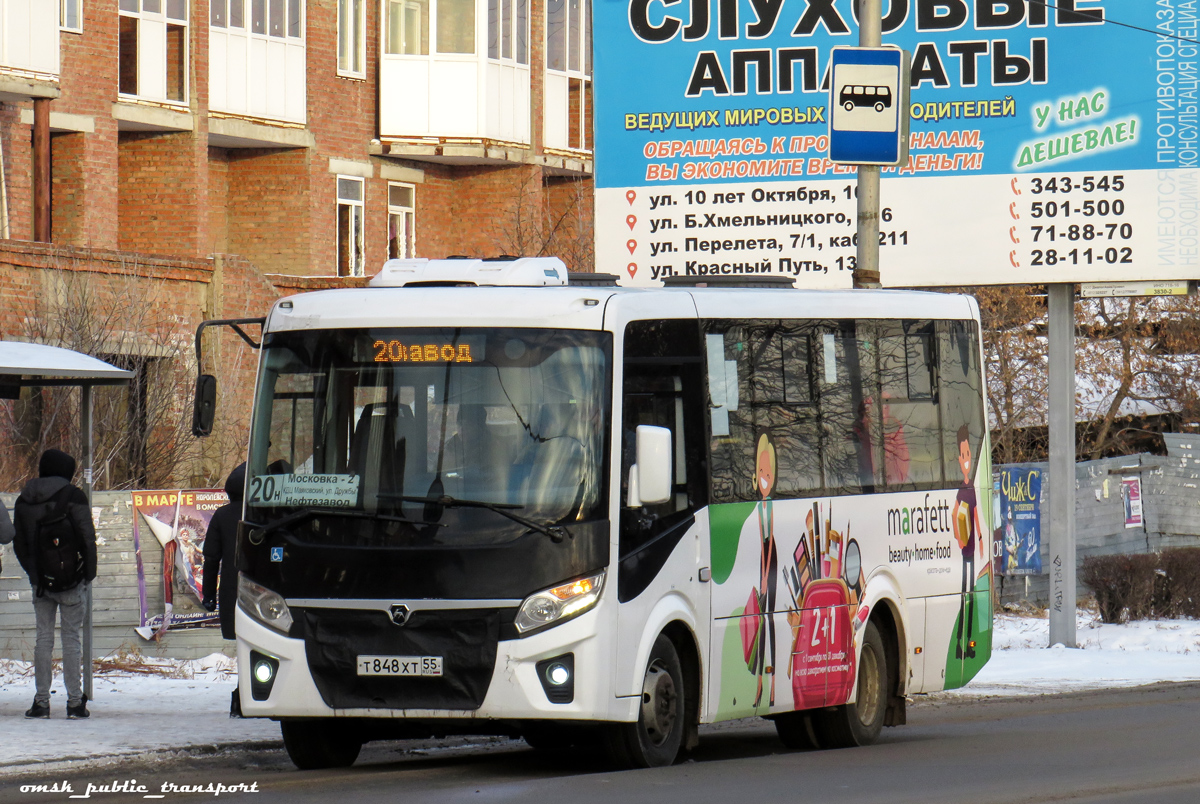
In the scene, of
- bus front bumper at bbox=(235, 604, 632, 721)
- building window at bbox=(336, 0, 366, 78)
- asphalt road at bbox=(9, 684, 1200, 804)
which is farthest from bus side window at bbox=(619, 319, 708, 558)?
building window at bbox=(336, 0, 366, 78)

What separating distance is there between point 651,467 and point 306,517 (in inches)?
75.1

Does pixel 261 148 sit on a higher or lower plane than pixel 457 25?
lower

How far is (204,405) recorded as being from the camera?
11.6 meters

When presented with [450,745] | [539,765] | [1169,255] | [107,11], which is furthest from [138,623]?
[107,11]

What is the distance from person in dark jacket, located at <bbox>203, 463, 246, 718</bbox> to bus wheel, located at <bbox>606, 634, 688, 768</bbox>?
11.1 ft

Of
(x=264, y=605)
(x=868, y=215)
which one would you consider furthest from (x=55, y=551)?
(x=868, y=215)

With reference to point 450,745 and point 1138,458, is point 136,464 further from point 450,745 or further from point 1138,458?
point 1138,458

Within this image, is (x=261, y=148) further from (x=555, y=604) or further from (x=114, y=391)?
(x=555, y=604)

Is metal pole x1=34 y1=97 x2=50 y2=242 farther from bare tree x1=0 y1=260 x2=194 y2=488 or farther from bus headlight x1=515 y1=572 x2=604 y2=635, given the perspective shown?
bus headlight x1=515 y1=572 x2=604 y2=635

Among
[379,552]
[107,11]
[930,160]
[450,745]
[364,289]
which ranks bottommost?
[450,745]

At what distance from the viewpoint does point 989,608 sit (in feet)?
49.3

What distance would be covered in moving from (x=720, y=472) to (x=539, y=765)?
2.01 metres

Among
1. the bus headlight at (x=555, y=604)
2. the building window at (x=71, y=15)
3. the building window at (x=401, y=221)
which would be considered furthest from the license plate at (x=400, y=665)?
the building window at (x=401, y=221)

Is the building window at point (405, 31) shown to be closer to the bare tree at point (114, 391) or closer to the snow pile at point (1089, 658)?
the bare tree at point (114, 391)
